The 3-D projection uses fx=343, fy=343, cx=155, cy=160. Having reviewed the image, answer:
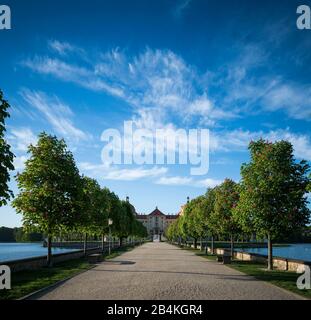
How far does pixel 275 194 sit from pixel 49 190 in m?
16.1

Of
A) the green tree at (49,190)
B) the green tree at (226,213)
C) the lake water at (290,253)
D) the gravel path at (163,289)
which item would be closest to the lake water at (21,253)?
the green tree at (49,190)

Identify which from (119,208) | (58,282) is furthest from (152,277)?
(119,208)

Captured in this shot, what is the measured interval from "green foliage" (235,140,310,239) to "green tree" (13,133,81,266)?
42.4ft

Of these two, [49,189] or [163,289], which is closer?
[163,289]

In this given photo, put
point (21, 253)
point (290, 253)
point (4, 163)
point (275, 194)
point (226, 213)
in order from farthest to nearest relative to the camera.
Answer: point (290, 253) < point (21, 253) < point (226, 213) < point (275, 194) < point (4, 163)

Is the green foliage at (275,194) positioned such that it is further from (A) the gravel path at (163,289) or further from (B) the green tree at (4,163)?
(B) the green tree at (4,163)

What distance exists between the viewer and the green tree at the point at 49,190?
81.2 ft

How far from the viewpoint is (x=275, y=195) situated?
24078 millimetres

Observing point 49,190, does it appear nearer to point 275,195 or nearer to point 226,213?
point 275,195

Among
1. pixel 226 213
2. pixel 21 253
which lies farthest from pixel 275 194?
pixel 21 253

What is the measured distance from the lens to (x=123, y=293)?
13.6 m

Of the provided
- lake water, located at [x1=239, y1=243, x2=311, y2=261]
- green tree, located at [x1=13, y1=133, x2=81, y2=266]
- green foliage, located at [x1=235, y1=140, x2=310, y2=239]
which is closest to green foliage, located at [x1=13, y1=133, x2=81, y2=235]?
green tree, located at [x1=13, y1=133, x2=81, y2=266]

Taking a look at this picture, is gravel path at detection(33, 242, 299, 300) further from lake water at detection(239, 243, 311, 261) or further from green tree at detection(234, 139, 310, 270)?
lake water at detection(239, 243, 311, 261)
